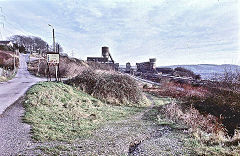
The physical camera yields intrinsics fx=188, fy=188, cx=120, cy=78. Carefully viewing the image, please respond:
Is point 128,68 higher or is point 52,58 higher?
point 52,58

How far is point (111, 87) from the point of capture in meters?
16.2

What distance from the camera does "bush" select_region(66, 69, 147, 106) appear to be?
15.5m

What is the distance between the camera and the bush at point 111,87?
15.5 meters

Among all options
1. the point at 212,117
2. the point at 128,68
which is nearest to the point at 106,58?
Answer: the point at 128,68

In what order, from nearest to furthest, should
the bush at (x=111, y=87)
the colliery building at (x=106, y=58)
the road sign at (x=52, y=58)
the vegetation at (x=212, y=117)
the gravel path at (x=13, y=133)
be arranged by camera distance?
the gravel path at (x=13, y=133), the vegetation at (x=212, y=117), the road sign at (x=52, y=58), the bush at (x=111, y=87), the colliery building at (x=106, y=58)

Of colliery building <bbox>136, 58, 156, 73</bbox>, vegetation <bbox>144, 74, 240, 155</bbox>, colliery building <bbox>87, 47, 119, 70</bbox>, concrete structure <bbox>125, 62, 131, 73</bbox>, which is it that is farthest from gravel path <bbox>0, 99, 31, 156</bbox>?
colliery building <bbox>136, 58, 156, 73</bbox>

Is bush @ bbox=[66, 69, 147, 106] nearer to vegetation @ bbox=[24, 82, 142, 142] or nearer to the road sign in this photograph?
the road sign

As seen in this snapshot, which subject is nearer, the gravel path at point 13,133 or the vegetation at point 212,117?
the gravel path at point 13,133

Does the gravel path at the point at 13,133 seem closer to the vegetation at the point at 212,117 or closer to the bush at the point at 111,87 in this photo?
the vegetation at the point at 212,117

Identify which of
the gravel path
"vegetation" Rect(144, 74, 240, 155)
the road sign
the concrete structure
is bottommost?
"vegetation" Rect(144, 74, 240, 155)

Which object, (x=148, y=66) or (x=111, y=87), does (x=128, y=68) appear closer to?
(x=148, y=66)

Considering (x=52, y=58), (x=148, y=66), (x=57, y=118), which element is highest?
(x=52, y=58)

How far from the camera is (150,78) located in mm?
34062

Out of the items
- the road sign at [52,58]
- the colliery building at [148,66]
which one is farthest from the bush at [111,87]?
the colliery building at [148,66]
